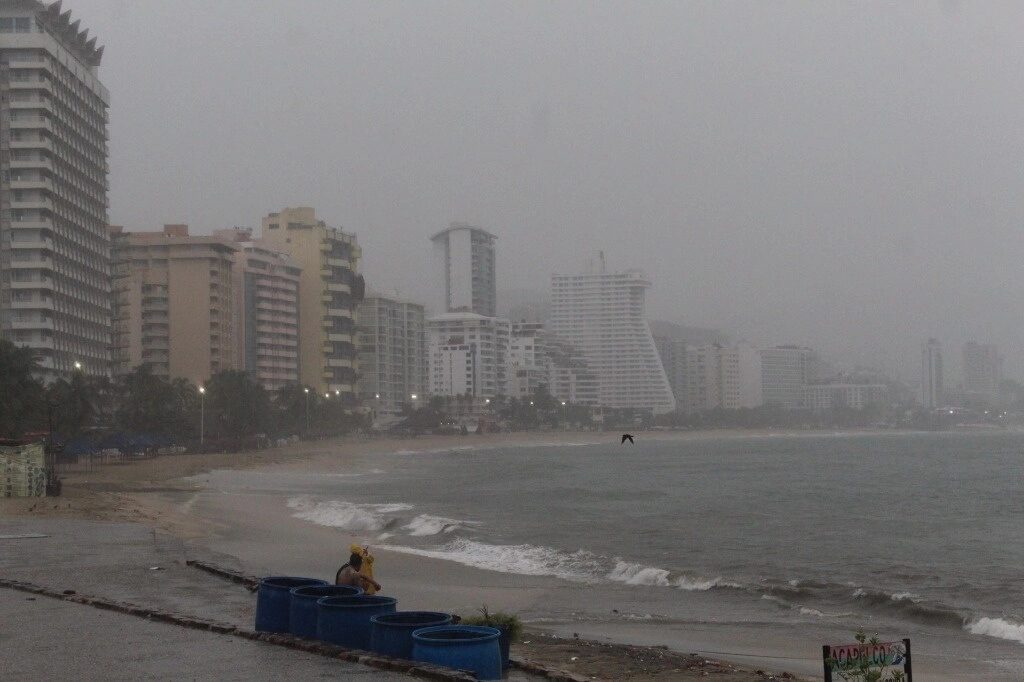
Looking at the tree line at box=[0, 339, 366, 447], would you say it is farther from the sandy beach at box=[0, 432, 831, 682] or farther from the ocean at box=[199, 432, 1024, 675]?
the ocean at box=[199, 432, 1024, 675]

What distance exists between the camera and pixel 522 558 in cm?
3184

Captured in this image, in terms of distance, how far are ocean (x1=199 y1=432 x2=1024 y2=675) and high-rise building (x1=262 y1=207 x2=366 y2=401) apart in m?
88.6

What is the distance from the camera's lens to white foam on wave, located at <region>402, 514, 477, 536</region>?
39.1 meters

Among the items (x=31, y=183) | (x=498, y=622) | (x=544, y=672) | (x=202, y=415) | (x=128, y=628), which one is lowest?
(x=544, y=672)

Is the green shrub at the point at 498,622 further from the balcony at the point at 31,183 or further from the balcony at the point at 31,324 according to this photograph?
the balcony at the point at 31,183

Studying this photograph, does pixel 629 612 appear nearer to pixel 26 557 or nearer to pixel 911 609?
pixel 911 609

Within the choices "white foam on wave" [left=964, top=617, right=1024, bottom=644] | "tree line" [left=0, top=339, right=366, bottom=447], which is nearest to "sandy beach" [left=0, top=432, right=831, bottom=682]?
"tree line" [left=0, top=339, right=366, bottom=447]

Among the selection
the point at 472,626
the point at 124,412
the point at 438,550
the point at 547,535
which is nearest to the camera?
the point at 472,626

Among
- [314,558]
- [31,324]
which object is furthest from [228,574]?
[31,324]

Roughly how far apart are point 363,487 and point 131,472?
17.4 meters

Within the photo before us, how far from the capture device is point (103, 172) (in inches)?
4503

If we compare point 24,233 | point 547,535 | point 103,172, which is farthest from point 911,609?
point 103,172

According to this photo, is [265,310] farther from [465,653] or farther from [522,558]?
[465,653]

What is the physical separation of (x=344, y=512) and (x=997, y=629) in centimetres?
2922
